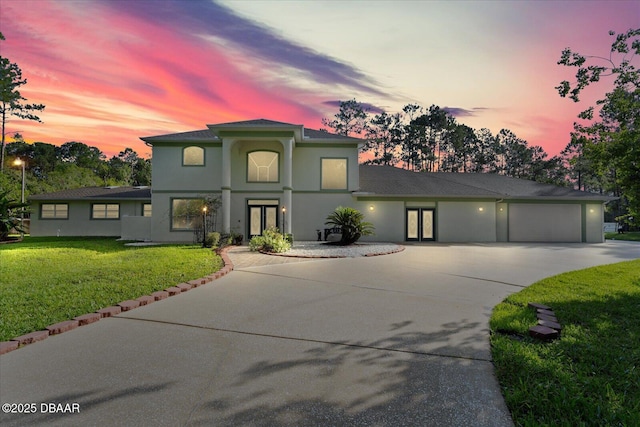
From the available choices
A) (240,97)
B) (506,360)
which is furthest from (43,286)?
(240,97)

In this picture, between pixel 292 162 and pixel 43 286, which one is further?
pixel 292 162

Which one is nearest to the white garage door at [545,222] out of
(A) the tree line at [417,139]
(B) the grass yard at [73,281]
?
(B) the grass yard at [73,281]

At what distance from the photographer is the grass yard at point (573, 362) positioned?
7.69 feet

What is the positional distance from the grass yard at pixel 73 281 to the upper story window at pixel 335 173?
9115mm

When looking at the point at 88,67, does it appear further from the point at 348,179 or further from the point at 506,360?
the point at 506,360

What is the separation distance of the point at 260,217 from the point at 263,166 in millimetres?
2739

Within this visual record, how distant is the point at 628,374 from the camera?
2.90 meters

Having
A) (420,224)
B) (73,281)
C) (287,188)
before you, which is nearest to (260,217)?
(287,188)

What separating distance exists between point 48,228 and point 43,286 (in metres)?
19.9

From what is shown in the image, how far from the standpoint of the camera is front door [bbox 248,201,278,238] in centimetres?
1692

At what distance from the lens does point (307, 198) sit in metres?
17.2

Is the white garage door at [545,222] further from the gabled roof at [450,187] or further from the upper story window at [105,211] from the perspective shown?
the upper story window at [105,211]

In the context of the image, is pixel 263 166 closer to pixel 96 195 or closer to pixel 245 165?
pixel 245 165

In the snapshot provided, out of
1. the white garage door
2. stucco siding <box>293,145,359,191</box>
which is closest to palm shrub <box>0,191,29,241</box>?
stucco siding <box>293,145,359,191</box>
